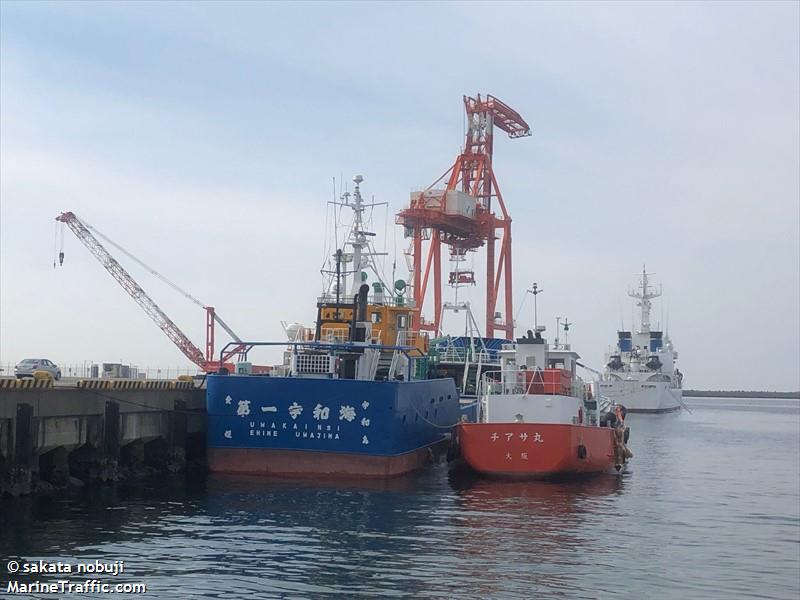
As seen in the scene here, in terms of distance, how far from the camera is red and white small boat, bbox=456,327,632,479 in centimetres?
2923

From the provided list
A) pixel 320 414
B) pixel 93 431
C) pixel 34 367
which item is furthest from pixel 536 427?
pixel 34 367

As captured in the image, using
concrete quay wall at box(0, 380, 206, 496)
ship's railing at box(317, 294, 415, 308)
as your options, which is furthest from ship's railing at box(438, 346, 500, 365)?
concrete quay wall at box(0, 380, 206, 496)

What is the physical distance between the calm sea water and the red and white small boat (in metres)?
0.82

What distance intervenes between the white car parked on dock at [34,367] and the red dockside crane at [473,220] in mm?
22763

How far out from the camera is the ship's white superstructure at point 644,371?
4296 inches

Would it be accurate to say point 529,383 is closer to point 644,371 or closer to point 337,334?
point 337,334

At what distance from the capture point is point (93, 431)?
26453mm

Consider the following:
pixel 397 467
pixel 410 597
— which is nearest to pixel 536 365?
pixel 397 467

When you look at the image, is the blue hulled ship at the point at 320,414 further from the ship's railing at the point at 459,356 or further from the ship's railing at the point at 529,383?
the ship's railing at the point at 459,356

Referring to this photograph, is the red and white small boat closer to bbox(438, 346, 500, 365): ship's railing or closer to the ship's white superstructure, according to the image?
bbox(438, 346, 500, 365): ship's railing

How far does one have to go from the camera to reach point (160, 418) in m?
30.2

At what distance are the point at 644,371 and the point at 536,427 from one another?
293 feet

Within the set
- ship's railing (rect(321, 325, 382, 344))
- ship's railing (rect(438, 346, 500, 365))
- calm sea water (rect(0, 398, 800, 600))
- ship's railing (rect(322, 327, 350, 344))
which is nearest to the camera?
calm sea water (rect(0, 398, 800, 600))

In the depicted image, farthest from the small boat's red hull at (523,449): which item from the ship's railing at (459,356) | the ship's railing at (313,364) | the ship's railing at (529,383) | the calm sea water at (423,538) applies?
the ship's railing at (459,356)
